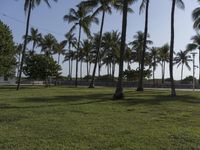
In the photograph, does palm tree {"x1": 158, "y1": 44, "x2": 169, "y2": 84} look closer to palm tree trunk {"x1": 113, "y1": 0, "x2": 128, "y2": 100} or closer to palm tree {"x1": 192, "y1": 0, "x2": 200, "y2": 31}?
palm tree {"x1": 192, "y1": 0, "x2": 200, "y2": 31}

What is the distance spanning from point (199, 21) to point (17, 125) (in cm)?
3214

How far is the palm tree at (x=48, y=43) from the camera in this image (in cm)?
8344

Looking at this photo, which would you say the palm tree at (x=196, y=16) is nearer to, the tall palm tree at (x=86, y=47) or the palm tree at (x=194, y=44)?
the palm tree at (x=194, y=44)

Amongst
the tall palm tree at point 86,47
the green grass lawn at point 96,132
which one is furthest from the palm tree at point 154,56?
the green grass lawn at point 96,132

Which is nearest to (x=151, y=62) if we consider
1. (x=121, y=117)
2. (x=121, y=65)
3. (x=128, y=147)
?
(x=121, y=65)

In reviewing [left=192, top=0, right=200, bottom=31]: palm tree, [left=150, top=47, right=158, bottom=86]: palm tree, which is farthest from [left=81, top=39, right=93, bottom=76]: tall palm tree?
[left=192, top=0, right=200, bottom=31]: palm tree

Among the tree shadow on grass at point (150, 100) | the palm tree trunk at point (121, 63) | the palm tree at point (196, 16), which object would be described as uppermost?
the palm tree at point (196, 16)

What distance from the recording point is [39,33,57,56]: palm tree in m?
83.4

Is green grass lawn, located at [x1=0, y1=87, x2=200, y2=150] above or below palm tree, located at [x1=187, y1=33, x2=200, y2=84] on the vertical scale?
below

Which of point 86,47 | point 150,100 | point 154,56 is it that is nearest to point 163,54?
point 154,56

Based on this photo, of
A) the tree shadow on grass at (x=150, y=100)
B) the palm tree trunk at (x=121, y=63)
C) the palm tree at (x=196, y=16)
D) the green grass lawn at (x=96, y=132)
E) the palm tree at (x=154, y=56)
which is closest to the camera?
the green grass lawn at (x=96, y=132)

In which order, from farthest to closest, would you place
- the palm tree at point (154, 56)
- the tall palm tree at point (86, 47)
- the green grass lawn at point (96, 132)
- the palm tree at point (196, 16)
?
the palm tree at point (154, 56), the tall palm tree at point (86, 47), the palm tree at point (196, 16), the green grass lawn at point (96, 132)

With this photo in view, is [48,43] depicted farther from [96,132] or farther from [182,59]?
[96,132]

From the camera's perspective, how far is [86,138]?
32.0ft
